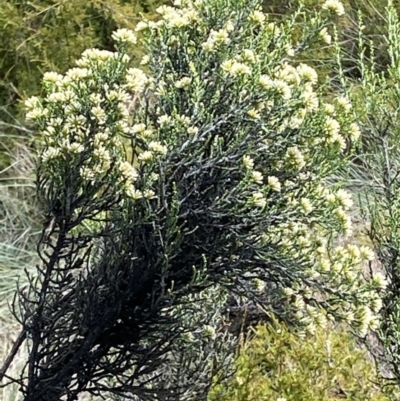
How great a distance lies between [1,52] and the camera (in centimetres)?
436

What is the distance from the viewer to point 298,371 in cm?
255

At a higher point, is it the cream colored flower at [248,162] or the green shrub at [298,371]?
the cream colored flower at [248,162]

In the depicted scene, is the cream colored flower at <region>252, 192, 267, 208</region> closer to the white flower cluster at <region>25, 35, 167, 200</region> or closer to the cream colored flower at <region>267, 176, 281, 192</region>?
the cream colored flower at <region>267, 176, 281, 192</region>

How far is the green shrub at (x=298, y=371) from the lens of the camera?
2428mm

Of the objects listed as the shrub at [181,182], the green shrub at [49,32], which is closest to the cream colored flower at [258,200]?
the shrub at [181,182]

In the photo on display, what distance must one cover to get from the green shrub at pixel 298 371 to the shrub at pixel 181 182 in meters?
0.71

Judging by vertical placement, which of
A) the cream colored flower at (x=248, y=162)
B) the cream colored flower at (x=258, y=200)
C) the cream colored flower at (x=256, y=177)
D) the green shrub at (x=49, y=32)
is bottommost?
the green shrub at (x=49, y=32)

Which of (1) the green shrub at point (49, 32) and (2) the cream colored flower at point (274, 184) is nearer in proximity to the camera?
(2) the cream colored flower at point (274, 184)

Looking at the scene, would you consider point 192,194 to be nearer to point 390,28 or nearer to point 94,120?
point 94,120

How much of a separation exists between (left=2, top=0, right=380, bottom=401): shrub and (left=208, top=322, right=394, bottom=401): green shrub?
71cm

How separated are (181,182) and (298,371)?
46.7 inches

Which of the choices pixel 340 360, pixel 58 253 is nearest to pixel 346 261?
pixel 58 253

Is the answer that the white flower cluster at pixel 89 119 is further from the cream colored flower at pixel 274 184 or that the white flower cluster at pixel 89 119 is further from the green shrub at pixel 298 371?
the green shrub at pixel 298 371

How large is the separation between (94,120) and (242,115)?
307 mm
